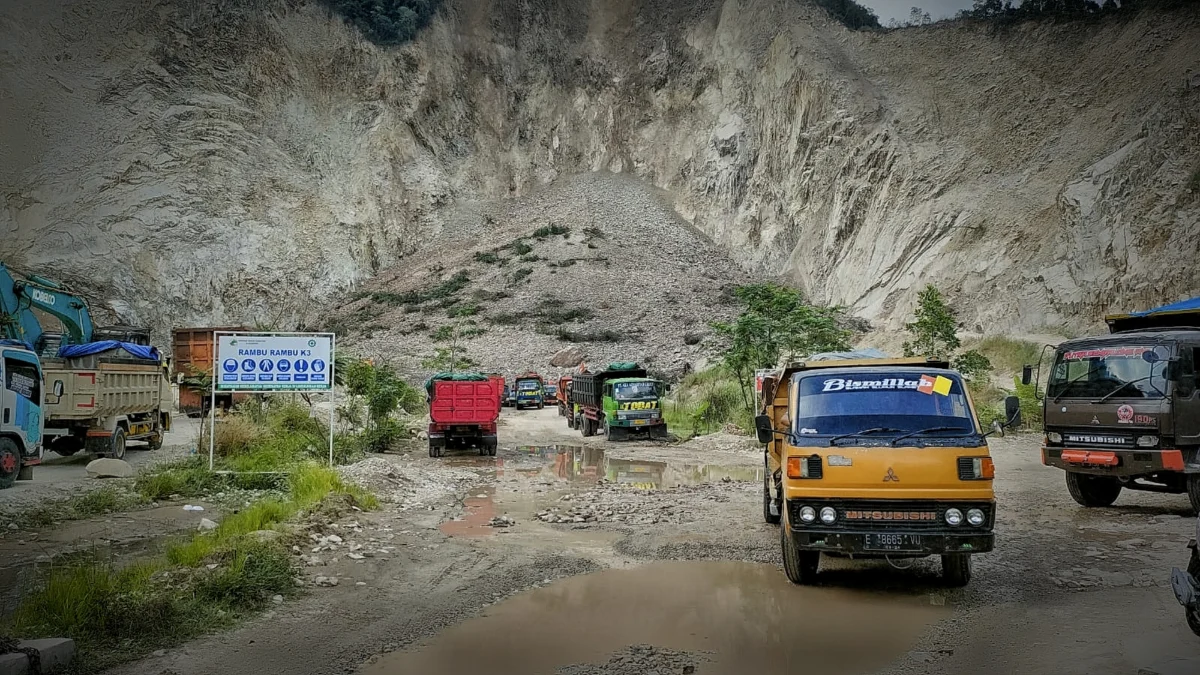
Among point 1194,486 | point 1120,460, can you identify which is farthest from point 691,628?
point 1194,486

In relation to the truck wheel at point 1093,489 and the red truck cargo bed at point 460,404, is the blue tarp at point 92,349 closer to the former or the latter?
the red truck cargo bed at point 460,404

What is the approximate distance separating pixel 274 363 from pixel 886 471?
35.7 ft

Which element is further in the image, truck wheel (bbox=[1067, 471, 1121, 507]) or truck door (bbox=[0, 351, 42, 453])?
truck door (bbox=[0, 351, 42, 453])

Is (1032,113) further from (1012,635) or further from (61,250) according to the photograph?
(61,250)

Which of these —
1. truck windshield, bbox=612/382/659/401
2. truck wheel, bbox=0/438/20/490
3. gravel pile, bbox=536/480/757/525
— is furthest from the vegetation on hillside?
gravel pile, bbox=536/480/757/525

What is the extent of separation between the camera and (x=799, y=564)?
682cm

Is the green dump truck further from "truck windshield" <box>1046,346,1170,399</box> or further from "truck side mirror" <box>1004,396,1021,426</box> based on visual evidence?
"truck side mirror" <box>1004,396,1021,426</box>

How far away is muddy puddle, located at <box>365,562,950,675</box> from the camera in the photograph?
5176 millimetres

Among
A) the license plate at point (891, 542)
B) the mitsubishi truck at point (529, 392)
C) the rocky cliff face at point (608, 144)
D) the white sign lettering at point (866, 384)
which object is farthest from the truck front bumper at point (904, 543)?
the mitsubishi truck at point (529, 392)

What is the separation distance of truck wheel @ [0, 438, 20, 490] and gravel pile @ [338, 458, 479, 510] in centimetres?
464

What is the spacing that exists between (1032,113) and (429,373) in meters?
32.7

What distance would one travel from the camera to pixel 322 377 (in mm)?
13859

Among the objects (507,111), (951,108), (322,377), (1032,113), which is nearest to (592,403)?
(322,377)

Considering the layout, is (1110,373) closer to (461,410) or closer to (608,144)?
(461,410)
